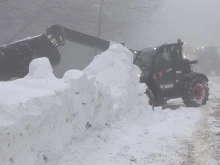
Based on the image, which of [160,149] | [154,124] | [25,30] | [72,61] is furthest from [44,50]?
[72,61]

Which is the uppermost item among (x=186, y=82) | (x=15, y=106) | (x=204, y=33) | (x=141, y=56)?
(x=204, y=33)

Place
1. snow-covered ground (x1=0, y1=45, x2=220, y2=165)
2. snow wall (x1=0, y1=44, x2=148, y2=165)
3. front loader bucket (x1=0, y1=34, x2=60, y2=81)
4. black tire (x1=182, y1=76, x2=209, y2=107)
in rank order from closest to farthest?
snow wall (x1=0, y1=44, x2=148, y2=165)
snow-covered ground (x1=0, y1=45, x2=220, y2=165)
front loader bucket (x1=0, y1=34, x2=60, y2=81)
black tire (x1=182, y1=76, x2=209, y2=107)

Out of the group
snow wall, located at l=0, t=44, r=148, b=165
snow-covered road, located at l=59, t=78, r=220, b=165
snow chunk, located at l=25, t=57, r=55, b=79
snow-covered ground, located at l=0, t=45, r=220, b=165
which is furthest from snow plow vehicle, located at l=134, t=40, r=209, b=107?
snow chunk, located at l=25, t=57, r=55, b=79

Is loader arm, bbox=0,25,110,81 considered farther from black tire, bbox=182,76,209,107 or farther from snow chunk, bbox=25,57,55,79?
black tire, bbox=182,76,209,107

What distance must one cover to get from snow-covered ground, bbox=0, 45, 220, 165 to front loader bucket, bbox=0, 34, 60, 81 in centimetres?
127

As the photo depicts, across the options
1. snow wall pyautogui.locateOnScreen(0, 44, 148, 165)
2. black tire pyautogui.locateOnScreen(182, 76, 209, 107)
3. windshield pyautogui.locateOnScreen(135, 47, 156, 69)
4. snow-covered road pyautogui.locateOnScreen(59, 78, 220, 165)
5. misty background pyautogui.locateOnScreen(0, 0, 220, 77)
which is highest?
misty background pyautogui.locateOnScreen(0, 0, 220, 77)

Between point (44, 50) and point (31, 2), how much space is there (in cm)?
1275

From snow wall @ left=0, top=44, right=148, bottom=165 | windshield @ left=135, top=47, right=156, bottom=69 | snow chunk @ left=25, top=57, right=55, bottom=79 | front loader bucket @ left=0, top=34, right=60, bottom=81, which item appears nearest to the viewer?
snow wall @ left=0, top=44, right=148, bottom=165

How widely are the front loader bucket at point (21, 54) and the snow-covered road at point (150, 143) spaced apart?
231 cm

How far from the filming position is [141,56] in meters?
10.8

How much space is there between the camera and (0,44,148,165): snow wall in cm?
363

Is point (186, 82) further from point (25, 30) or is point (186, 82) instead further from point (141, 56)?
point (25, 30)

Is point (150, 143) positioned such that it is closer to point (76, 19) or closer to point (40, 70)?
point (40, 70)

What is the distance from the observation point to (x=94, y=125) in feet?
19.2
